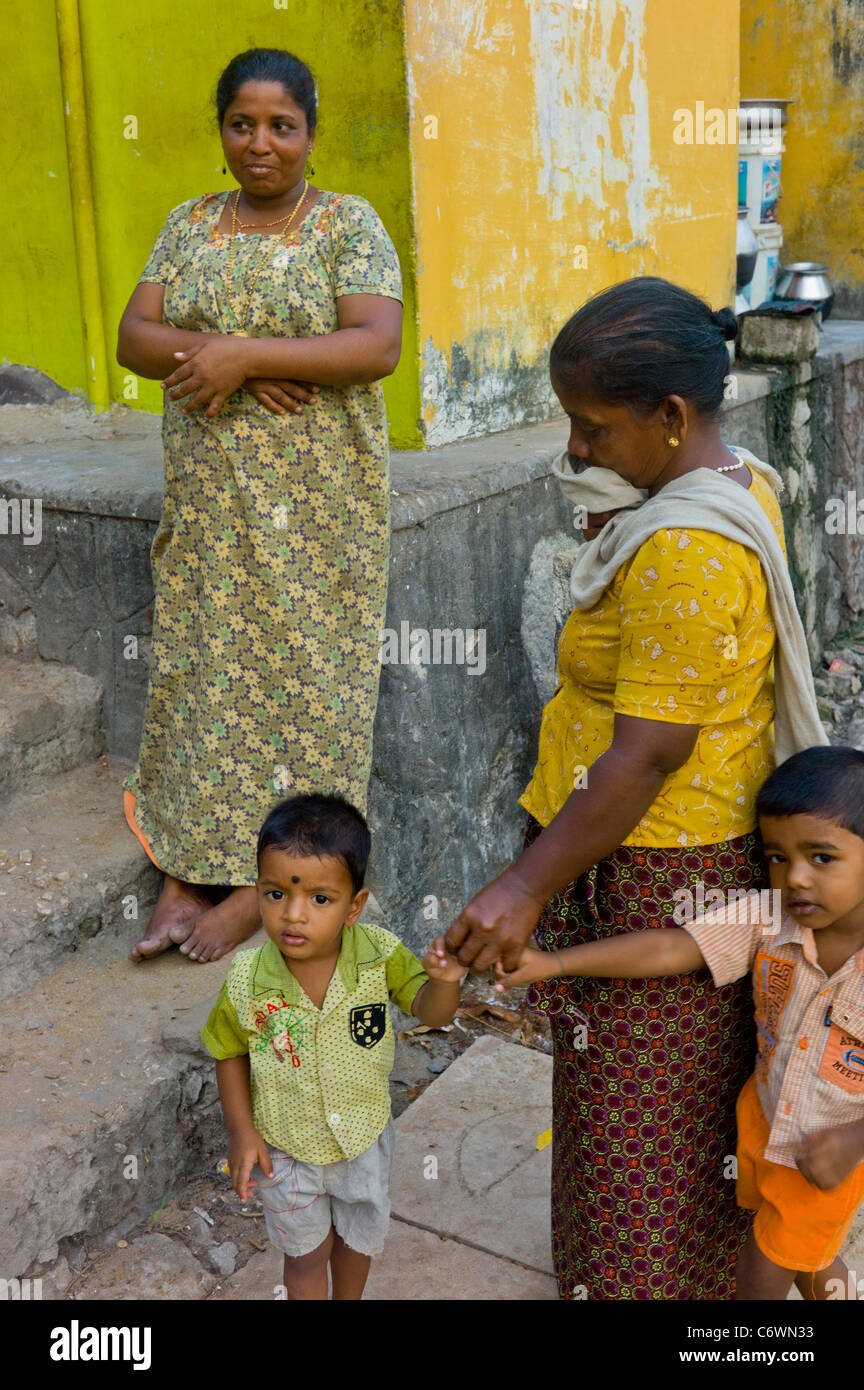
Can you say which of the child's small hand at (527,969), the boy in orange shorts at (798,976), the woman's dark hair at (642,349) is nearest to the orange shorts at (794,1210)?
the boy in orange shorts at (798,976)

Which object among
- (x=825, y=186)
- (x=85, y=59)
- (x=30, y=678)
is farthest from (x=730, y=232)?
(x=30, y=678)

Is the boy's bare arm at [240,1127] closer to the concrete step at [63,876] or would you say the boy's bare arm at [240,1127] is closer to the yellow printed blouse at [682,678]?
the yellow printed blouse at [682,678]

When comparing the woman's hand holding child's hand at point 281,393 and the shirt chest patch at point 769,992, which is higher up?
the woman's hand holding child's hand at point 281,393

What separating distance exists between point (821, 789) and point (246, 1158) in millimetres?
1040

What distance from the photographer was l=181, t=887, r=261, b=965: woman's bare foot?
3.08 m

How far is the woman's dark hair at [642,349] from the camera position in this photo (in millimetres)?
1688

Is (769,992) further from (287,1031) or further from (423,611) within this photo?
(423,611)

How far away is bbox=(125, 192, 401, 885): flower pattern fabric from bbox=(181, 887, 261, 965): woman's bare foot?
0.07 m

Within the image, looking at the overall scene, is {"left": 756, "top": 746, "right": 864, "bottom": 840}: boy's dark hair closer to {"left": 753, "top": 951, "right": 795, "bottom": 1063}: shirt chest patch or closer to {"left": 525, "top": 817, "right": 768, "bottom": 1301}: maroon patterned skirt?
{"left": 525, "top": 817, "right": 768, "bottom": 1301}: maroon patterned skirt

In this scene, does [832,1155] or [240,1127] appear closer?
[832,1155]

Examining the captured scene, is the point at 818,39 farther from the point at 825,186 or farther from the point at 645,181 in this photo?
the point at 645,181

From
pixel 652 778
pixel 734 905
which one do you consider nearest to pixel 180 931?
pixel 734 905

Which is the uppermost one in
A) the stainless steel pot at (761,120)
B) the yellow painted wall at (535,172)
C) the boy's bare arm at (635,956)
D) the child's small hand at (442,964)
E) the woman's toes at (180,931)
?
the stainless steel pot at (761,120)

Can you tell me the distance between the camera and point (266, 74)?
2.54 m
